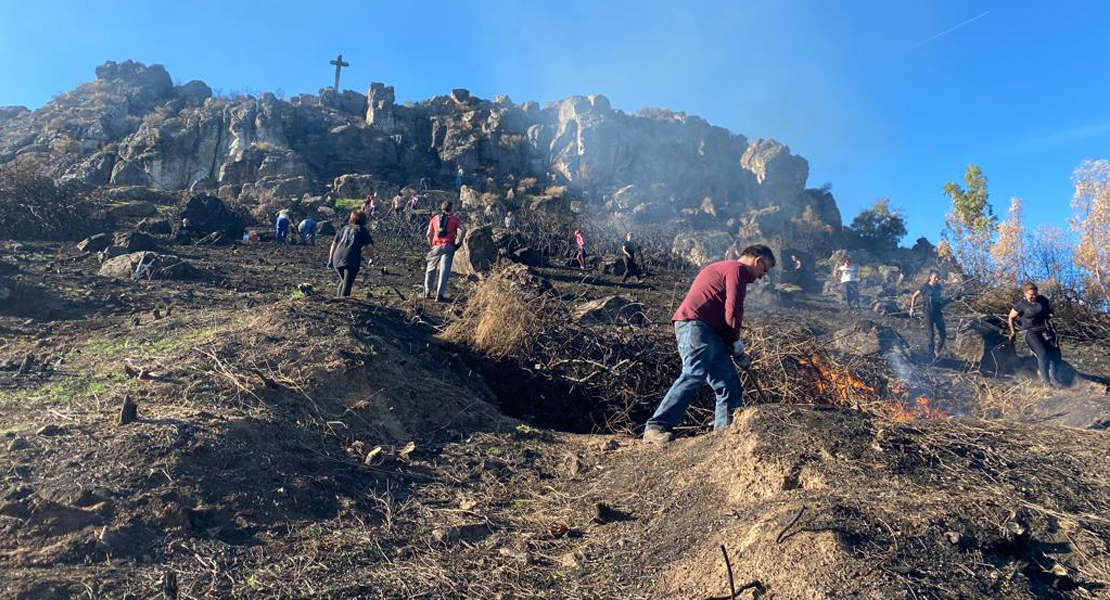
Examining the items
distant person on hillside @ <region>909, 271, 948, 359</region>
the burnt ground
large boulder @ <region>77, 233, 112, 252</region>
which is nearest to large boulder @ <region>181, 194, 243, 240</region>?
large boulder @ <region>77, 233, 112, 252</region>

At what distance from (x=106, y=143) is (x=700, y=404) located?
165ft

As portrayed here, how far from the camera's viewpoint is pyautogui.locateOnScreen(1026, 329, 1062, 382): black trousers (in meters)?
9.21

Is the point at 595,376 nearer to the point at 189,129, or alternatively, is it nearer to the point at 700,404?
the point at 700,404

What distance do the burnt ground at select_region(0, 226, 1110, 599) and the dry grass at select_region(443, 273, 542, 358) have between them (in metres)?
0.71

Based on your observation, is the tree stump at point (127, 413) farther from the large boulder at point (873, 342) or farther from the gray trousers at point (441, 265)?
the large boulder at point (873, 342)

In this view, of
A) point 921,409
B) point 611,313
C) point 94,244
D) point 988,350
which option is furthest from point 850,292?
point 94,244

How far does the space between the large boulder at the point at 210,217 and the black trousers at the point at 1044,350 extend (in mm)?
15878

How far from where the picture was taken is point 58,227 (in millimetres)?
14602

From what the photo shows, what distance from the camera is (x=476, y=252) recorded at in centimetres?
1373

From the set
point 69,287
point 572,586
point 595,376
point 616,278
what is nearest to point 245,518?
point 572,586

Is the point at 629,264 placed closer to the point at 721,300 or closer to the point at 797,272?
the point at 797,272

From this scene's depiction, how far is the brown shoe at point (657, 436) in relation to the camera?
4.76 metres

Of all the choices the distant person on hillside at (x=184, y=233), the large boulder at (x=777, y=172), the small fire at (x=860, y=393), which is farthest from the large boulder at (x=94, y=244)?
the large boulder at (x=777, y=172)

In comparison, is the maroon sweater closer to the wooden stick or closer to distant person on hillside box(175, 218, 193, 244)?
the wooden stick
